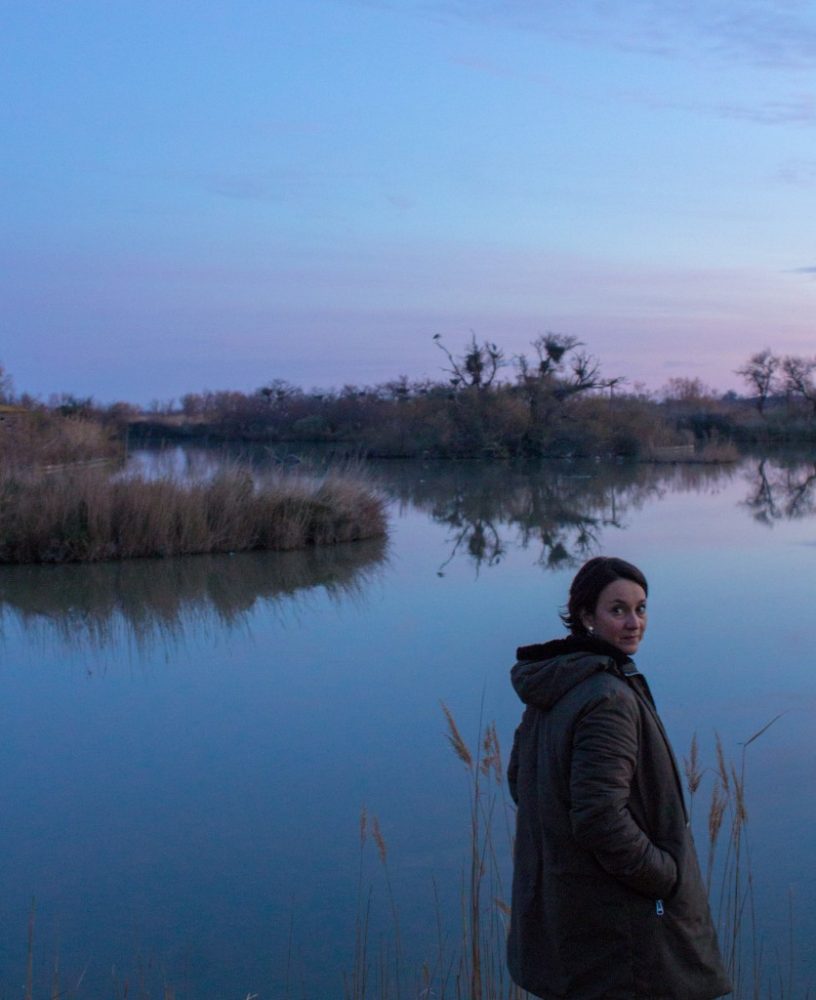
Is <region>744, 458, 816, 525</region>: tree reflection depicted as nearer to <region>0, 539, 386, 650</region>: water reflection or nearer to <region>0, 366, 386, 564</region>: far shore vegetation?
<region>0, 366, 386, 564</region>: far shore vegetation

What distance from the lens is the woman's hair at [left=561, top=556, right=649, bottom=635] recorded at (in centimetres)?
226

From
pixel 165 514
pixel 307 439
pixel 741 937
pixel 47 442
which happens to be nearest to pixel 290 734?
pixel 741 937

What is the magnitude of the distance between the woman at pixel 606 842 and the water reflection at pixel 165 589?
6922 millimetres

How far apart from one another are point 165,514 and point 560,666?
1146 centimetres

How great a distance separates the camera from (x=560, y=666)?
7.03ft

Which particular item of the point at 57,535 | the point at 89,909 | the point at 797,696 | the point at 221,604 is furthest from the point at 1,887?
the point at 57,535

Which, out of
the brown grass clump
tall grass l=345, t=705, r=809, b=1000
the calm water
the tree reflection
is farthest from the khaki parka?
the tree reflection

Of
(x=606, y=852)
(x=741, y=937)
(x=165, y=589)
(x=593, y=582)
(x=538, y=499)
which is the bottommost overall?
(x=741, y=937)

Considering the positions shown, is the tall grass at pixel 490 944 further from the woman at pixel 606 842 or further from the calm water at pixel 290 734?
the woman at pixel 606 842

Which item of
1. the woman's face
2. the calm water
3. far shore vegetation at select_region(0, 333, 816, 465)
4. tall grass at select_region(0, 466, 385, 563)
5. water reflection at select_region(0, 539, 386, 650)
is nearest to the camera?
the woman's face

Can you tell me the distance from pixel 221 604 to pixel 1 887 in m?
6.18

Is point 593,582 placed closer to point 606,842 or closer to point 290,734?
point 606,842

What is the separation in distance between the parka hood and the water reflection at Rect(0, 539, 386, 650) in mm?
6903

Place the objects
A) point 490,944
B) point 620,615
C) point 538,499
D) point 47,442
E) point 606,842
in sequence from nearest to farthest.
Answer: point 606,842, point 620,615, point 490,944, point 47,442, point 538,499
